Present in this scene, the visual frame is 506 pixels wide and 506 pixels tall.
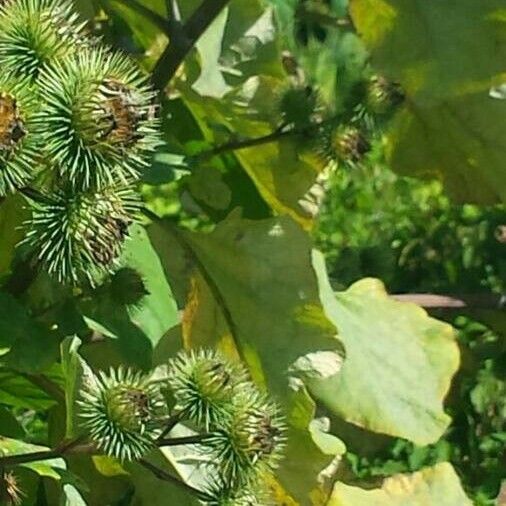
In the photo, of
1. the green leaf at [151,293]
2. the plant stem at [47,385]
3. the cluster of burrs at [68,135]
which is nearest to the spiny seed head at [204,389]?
the cluster of burrs at [68,135]

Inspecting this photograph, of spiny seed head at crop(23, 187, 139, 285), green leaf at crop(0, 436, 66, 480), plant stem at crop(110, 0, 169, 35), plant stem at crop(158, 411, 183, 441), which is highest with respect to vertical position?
spiny seed head at crop(23, 187, 139, 285)

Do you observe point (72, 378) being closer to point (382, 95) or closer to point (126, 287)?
point (126, 287)

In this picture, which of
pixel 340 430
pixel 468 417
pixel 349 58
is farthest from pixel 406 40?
pixel 468 417

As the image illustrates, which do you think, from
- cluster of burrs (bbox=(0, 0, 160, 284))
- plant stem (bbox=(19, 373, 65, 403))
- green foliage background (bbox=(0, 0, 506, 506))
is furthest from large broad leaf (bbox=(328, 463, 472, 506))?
cluster of burrs (bbox=(0, 0, 160, 284))

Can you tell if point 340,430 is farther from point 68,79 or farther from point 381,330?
point 68,79

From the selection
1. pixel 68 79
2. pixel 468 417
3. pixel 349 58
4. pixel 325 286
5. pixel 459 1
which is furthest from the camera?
pixel 468 417

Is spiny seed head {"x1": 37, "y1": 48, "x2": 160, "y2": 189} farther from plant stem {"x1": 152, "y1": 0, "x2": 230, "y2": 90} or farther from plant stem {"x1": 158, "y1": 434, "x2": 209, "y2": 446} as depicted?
plant stem {"x1": 152, "y1": 0, "x2": 230, "y2": 90}

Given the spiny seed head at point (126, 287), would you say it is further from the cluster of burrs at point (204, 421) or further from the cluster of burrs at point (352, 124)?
the cluster of burrs at point (352, 124)

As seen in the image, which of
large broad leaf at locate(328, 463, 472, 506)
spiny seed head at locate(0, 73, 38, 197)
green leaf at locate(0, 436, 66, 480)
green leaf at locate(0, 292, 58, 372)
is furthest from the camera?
large broad leaf at locate(328, 463, 472, 506)
